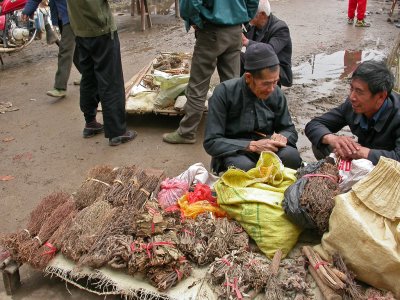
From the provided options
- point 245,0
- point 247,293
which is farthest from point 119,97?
point 247,293

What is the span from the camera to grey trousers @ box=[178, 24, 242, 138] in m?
→ 4.44

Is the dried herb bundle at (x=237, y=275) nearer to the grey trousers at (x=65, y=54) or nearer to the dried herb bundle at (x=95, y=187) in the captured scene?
the dried herb bundle at (x=95, y=187)

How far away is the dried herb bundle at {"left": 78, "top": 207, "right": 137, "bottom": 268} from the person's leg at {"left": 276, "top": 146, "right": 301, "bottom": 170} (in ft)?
4.16

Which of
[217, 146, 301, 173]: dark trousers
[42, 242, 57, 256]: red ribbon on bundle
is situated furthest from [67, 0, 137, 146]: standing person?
[42, 242, 57, 256]: red ribbon on bundle

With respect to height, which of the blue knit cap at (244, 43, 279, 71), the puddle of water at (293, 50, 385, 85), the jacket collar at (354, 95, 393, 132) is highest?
the blue knit cap at (244, 43, 279, 71)

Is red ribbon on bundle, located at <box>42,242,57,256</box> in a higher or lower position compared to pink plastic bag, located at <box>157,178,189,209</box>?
higher

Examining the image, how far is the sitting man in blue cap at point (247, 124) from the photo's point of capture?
3.43 meters

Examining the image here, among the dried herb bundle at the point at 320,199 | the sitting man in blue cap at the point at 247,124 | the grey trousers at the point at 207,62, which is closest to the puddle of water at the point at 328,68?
the grey trousers at the point at 207,62

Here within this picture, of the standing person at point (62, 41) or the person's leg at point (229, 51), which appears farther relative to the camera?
the standing person at point (62, 41)

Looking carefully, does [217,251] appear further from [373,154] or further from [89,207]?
[373,154]

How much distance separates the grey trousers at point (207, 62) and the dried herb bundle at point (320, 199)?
2095 mm

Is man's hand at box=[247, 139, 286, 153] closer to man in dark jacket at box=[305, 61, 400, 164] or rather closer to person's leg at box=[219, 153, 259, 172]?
person's leg at box=[219, 153, 259, 172]

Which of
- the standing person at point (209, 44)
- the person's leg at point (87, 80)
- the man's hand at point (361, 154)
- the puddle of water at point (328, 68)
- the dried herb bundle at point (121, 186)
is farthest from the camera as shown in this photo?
the puddle of water at point (328, 68)

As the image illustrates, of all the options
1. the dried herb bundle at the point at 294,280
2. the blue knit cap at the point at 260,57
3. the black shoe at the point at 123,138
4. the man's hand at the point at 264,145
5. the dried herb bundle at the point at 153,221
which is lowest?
the black shoe at the point at 123,138
